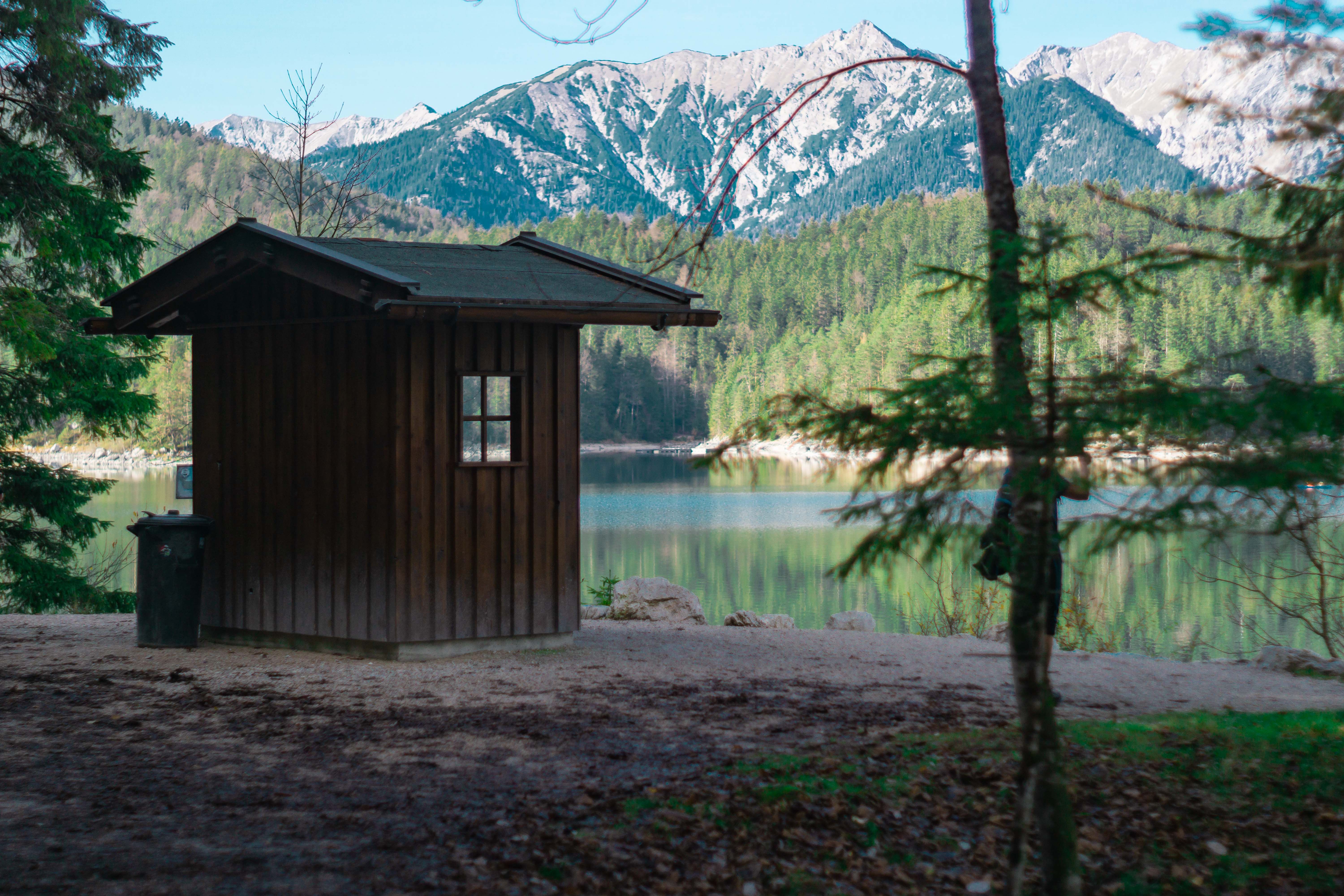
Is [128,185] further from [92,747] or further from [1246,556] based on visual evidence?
[1246,556]

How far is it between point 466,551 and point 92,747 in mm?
3383

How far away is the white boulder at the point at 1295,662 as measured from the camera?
365 inches

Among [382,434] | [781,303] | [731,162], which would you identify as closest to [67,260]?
[382,434]

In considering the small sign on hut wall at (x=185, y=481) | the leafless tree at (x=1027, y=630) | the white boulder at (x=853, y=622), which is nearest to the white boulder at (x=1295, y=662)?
the white boulder at (x=853, y=622)

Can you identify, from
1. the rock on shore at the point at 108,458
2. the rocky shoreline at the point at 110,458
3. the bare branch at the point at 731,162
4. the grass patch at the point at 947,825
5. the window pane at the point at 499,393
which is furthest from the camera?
the rock on shore at the point at 108,458

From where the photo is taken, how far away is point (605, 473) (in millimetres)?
73438

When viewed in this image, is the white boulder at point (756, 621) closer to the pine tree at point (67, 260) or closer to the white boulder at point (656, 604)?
the white boulder at point (656, 604)

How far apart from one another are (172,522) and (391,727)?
12.5 ft

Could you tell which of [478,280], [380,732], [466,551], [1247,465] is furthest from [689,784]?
[478,280]

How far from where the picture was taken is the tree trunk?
3.48 m

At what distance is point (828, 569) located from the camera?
4.23m

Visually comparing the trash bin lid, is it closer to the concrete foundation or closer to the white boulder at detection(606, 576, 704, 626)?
the concrete foundation

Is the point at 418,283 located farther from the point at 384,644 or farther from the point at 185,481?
the point at 185,481

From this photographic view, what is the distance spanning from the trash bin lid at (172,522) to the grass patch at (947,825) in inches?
226
